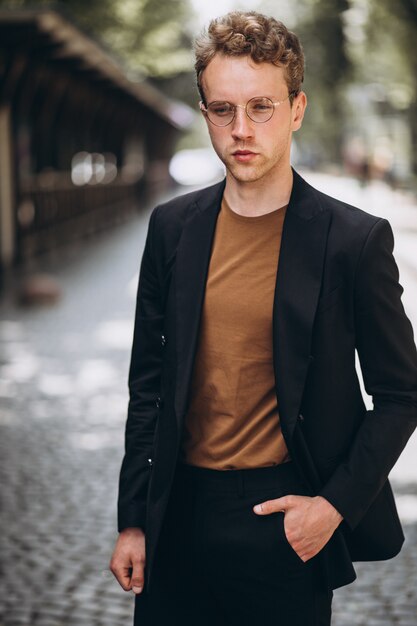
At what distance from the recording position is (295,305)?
2021mm

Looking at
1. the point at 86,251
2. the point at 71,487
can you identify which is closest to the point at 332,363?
the point at 71,487

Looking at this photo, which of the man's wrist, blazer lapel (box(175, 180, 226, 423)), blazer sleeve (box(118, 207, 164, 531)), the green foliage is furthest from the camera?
the green foliage

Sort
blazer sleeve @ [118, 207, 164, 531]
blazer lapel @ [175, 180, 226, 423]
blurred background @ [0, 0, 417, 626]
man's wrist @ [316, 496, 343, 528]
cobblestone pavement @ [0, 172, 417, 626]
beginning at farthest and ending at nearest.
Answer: blurred background @ [0, 0, 417, 626], cobblestone pavement @ [0, 172, 417, 626], blazer sleeve @ [118, 207, 164, 531], blazer lapel @ [175, 180, 226, 423], man's wrist @ [316, 496, 343, 528]

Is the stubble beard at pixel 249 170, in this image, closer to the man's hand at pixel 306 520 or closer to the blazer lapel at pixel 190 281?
the blazer lapel at pixel 190 281

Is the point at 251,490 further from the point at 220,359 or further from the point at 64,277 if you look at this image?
the point at 64,277

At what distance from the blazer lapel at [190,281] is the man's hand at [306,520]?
0.88ft

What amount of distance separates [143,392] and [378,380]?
0.54 m

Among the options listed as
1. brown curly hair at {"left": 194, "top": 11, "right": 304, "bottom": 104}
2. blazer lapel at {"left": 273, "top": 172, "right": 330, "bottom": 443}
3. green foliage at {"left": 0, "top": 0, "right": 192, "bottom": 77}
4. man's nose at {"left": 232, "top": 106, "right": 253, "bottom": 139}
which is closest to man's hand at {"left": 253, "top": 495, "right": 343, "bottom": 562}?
blazer lapel at {"left": 273, "top": 172, "right": 330, "bottom": 443}

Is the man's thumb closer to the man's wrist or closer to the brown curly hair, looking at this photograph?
the man's wrist

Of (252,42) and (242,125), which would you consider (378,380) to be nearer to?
(242,125)

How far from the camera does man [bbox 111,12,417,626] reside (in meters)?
2.01

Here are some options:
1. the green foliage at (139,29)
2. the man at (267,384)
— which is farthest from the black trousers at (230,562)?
the green foliage at (139,29)

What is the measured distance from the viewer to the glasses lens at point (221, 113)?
2.05 metres

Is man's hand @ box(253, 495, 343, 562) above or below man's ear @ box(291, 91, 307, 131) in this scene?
below
